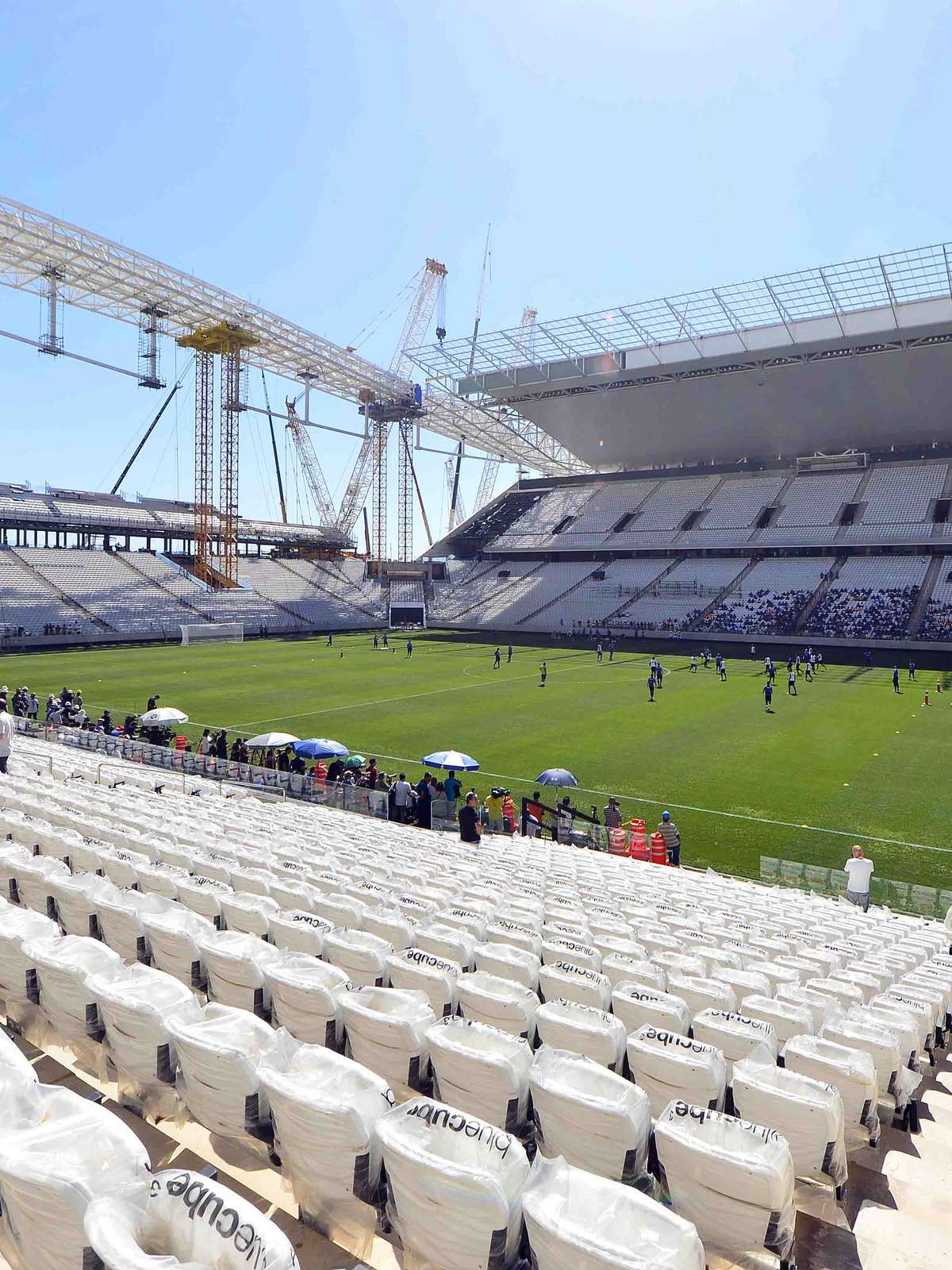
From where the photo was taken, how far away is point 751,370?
5991cm

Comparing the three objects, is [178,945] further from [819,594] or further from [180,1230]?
[819,594]

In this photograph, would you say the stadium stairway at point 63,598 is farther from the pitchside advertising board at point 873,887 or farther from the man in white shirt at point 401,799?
the pitchside advertising board at point 873,887

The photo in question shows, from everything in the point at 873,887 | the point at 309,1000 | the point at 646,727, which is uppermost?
the point at 309,1000

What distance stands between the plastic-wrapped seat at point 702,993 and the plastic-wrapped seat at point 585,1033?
112 cm

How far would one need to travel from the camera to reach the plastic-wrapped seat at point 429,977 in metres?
4.74

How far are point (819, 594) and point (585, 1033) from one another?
62322 mm

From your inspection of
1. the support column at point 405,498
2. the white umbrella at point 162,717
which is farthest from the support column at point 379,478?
the white umbrella at point 162,717

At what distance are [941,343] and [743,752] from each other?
42649 mm

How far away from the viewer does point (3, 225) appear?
4269cm

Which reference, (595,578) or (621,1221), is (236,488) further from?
(621,1221)

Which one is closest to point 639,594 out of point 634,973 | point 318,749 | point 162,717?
point 162,717

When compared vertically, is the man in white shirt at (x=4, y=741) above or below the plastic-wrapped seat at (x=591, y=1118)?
below

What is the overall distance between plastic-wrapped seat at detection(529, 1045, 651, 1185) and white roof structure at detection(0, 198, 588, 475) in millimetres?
51777

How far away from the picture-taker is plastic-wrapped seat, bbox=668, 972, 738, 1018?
5254 mm
